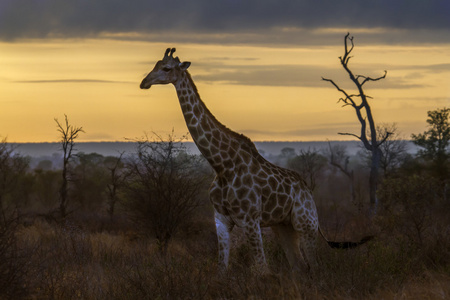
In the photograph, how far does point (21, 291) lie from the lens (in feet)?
26.1

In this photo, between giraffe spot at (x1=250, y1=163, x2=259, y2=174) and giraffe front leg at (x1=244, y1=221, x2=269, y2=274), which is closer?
giraffe front leg at (x1=244, y1=221, x2=269, y2=274)

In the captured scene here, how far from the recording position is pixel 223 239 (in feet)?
33.3

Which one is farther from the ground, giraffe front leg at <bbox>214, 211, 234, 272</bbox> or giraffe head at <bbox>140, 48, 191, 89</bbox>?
giraffe head at <bbox>140, 48, 191, 89</bbox>

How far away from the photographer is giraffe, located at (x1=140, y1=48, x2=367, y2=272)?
398 inches

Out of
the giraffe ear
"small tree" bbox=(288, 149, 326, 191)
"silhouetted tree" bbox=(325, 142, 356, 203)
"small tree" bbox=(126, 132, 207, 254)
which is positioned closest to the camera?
the giraffe ear

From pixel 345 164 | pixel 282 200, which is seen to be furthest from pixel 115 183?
pixel 345 164

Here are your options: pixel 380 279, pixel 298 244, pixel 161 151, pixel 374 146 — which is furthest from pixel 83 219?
pixel 380 279

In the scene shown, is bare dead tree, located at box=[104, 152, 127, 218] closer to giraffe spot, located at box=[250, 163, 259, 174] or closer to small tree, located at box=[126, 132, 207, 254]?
small tree, located at box=[126, 132, 207, 254]

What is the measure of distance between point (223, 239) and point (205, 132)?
1715mm

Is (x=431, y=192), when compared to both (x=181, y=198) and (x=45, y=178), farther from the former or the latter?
(x=45, y=178)

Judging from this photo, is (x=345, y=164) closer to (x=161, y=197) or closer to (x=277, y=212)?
(x=161, y=197)

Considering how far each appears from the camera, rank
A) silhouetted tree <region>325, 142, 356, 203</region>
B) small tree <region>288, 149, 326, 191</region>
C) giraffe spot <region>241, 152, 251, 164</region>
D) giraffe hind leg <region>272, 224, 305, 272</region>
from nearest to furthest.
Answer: giraffe spot <region>241, 152, 251, 164</region>
giraffe hind leg <region>272, 224, 305, 272</region>
small tree <region>288, 149, 326, 191</region>
silhouetted tree <region>325, 142, 356, 203</region>

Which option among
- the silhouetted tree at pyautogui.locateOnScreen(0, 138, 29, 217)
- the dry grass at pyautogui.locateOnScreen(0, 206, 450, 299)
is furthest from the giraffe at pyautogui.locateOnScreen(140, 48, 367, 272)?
the silhouetted tree at pyautogui.locateOnScreen(0, 138, 29, 217)

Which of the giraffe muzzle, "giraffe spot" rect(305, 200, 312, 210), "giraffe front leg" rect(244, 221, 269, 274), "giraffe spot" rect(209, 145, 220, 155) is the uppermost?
the giraffe muzzle
